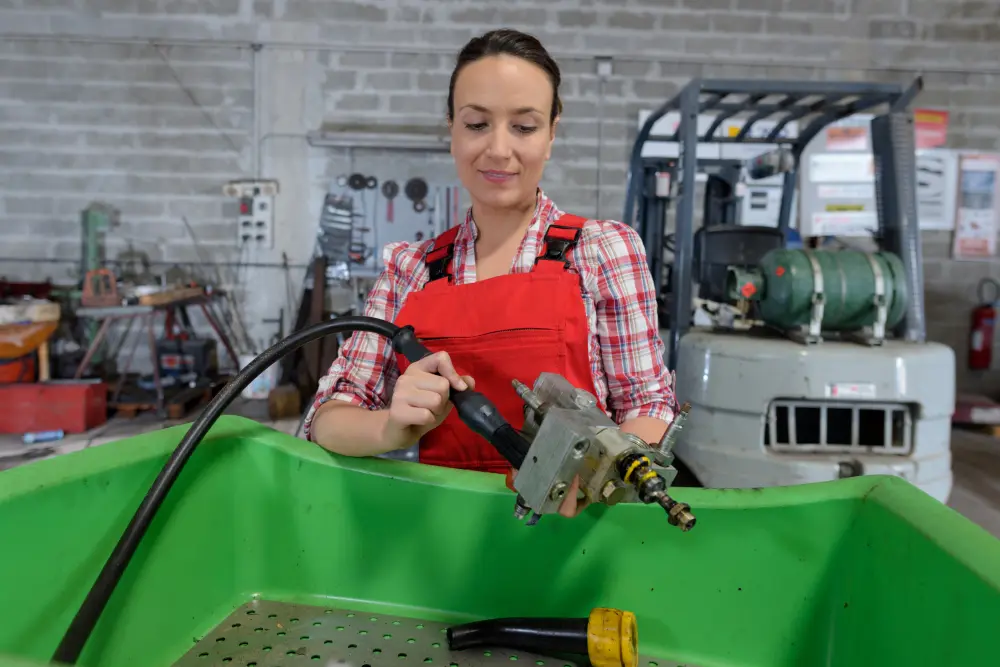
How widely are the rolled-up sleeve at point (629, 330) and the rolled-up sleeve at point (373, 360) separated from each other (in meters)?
0.33

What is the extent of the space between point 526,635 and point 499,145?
66cm

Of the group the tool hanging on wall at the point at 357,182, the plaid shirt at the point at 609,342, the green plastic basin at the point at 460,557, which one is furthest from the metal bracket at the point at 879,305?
the tool hanging on wall at the point at 357,182

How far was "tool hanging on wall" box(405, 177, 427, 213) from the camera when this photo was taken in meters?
4.32

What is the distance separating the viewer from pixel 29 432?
11.2 ft

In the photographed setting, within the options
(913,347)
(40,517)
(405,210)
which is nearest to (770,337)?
(913,347)

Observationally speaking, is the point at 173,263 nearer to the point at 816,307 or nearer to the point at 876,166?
the point at 816,307

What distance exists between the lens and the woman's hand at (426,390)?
832 millimetres

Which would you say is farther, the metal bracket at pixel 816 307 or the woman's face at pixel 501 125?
the metal bracket at pixel 816 307

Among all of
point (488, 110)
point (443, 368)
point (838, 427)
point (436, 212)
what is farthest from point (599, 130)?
point (443, 368)

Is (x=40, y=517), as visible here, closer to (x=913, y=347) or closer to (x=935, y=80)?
(x=913, y=347)

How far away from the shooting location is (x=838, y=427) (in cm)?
238

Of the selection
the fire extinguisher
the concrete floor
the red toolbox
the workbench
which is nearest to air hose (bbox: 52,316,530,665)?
the concrete floor

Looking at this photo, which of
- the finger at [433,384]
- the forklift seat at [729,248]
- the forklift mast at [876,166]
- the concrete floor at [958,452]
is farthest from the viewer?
the forklift seat at [729,248]

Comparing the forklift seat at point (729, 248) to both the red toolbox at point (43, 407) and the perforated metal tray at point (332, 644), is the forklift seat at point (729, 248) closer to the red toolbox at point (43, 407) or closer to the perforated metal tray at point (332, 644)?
the perforated metal tray at point (332, 644)
